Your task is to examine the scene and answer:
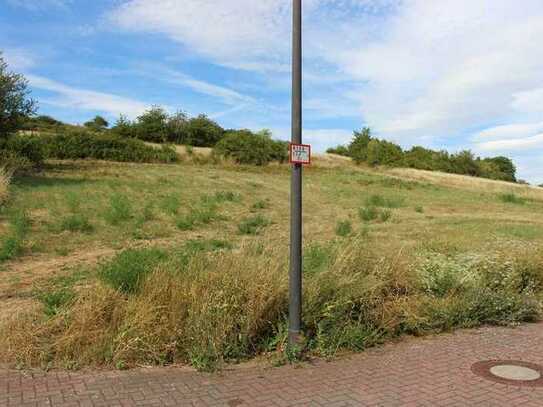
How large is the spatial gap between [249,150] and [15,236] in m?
36.5

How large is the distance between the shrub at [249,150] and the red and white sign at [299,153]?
139 ft

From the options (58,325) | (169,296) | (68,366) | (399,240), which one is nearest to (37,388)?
(68,366)

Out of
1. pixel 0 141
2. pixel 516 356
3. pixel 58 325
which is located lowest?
pixel 516 356

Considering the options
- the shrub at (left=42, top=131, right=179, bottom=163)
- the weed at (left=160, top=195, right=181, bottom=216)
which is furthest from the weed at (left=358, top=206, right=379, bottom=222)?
the shrub at (left=42, top=131, right=179, bottom=163)

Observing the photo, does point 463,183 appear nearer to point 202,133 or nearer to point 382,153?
point 382,153

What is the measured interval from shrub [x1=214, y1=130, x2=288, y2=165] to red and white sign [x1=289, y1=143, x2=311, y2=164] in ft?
139

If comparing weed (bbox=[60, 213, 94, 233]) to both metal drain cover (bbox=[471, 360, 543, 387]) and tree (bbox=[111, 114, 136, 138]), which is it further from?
tree (bbox=[111, 114, 136, 138])

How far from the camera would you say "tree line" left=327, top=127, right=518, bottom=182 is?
200ft

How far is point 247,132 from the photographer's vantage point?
5184cm

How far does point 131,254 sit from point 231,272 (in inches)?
57.1

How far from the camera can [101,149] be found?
42.9 meters

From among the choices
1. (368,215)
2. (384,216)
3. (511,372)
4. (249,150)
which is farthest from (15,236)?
(249,150)

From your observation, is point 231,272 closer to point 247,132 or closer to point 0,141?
point 0,141

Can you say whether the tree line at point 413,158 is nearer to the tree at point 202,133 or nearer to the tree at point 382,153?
the tree at point 382,153
